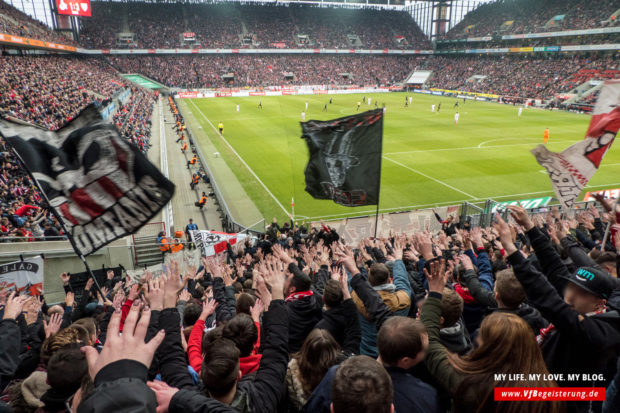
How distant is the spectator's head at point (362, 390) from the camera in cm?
220

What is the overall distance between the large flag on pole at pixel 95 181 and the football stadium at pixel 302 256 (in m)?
0.03

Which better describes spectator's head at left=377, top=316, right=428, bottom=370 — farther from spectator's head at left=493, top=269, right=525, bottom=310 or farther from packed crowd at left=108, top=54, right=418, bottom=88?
packed crowd at left=108, top=54, right=418, bottom=88

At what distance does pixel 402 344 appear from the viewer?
2.71 meters

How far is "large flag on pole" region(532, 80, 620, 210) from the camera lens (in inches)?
239

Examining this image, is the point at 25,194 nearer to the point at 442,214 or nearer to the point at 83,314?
the point at 83,314

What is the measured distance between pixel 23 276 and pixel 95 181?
6136mm

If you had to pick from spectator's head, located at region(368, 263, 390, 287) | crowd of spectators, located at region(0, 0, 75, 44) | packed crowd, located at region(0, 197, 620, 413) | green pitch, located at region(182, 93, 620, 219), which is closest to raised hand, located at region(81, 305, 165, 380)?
packed crowd, located at region(0, 197, 620, 413)

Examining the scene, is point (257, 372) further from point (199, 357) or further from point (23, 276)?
point (23, 276)

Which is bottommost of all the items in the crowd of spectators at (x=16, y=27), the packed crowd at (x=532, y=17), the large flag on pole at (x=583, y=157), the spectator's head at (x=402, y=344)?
the spectator's head at (x=402, y=344)

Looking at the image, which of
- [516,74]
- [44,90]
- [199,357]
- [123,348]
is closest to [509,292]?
[199,357]

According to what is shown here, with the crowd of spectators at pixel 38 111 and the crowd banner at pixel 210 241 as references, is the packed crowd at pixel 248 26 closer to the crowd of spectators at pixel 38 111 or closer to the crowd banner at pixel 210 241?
the crowd of spectators at pixel 38 111

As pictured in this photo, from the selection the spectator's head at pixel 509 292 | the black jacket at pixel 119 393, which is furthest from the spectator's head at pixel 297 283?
the black jacket at pixel 119 393

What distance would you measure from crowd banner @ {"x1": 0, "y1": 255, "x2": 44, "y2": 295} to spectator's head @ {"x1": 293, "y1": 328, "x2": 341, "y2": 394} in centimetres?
826

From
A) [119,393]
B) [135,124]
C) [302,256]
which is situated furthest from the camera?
[135,124]
